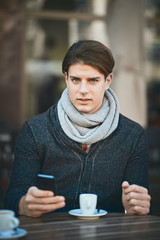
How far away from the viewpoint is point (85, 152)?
2475 mm

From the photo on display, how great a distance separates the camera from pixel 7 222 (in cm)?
165

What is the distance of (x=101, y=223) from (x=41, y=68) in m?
5.62

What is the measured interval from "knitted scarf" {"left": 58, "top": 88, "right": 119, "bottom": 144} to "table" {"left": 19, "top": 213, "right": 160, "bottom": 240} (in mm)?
503

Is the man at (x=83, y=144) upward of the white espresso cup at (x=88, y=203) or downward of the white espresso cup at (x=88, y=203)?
upward

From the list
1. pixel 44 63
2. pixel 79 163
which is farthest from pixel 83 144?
pixel 44 63

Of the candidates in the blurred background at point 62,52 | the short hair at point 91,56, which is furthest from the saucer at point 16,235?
the blurred background at point 62,52

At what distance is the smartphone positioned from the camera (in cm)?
186

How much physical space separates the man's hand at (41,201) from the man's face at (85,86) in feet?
2.22

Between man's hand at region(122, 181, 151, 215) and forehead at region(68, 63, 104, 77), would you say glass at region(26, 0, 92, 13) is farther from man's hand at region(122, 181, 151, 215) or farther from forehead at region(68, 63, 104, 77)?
man's hand at region(122, 181, 151, 215)

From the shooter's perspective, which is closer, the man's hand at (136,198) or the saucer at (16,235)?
the saucer at (16,235)

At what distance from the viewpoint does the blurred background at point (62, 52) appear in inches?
240

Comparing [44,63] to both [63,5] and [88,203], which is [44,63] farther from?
[88,203]

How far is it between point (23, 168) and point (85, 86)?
56 cm

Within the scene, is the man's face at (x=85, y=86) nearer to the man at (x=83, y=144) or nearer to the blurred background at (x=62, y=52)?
the man at (x=83, y=144)
